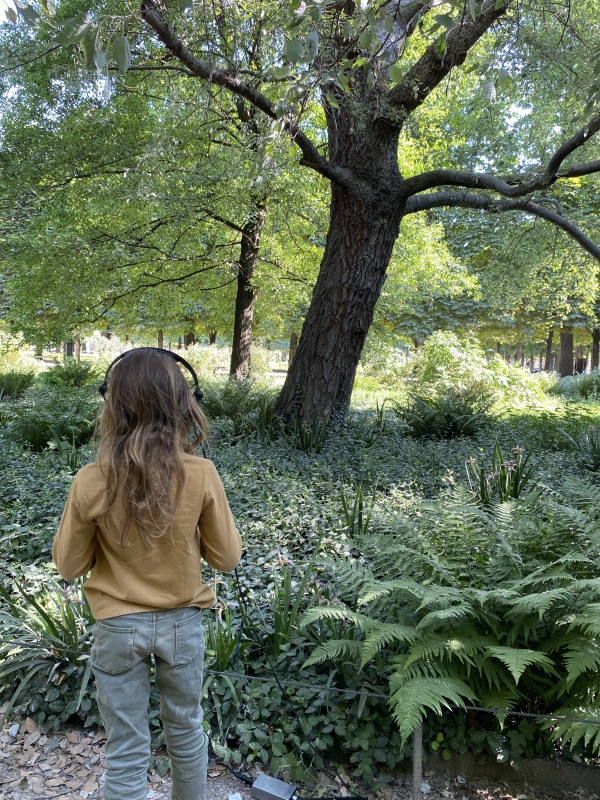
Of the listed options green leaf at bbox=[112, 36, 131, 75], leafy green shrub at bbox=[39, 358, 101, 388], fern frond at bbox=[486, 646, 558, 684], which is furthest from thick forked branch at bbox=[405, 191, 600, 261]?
leafy green shrub at bbox=[39, 358, 101, 388]

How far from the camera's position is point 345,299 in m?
7.25

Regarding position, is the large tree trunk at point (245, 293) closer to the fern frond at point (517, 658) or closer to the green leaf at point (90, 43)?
the green leaf at point (90, 43)

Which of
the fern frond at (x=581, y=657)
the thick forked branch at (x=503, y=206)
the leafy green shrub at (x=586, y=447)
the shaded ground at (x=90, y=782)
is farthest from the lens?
the thick forked branch at (x=503, y=206)

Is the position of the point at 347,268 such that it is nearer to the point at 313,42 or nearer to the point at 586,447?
the point at 586,447

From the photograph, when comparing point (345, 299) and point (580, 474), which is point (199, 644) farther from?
point (345, 299)

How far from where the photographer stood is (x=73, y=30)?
244 cm

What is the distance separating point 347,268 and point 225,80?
2.58 metres

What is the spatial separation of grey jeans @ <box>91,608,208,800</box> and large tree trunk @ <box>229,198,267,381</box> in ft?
33.0

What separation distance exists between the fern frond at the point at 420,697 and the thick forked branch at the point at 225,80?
12.8ft

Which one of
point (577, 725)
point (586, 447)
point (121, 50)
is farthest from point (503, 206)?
point (577, 725)

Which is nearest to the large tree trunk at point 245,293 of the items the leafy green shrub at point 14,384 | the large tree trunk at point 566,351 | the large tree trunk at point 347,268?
the large tree trunk at point 347,268

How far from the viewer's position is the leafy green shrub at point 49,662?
2756 mm

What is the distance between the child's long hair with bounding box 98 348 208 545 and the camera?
1.77 meters

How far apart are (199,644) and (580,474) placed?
531 centimetres
